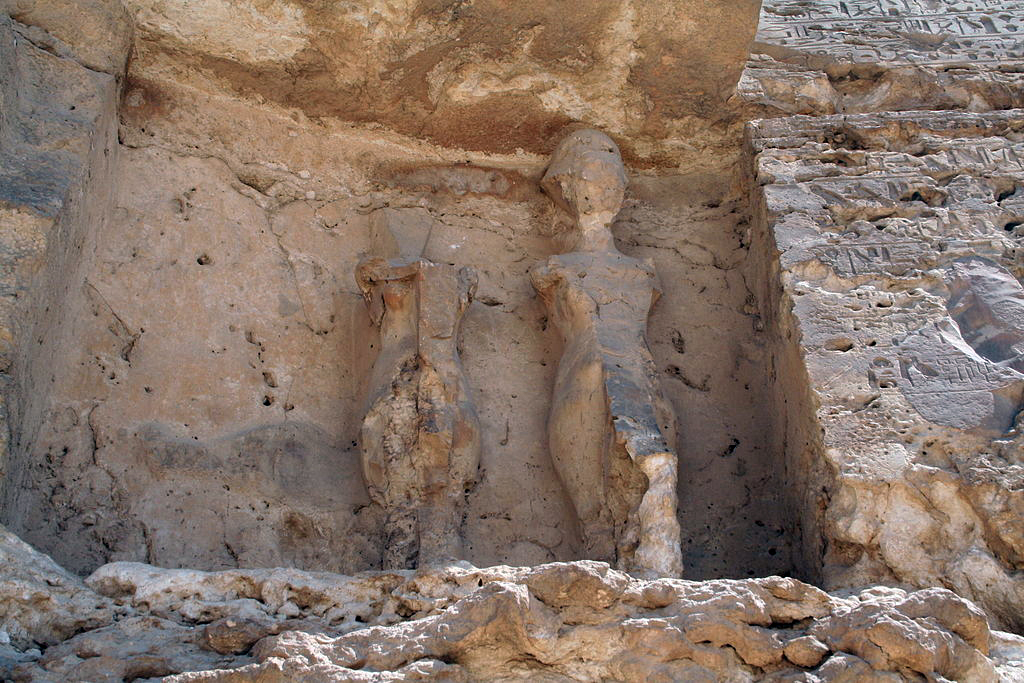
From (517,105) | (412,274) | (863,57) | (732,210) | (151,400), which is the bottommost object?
(151,400)

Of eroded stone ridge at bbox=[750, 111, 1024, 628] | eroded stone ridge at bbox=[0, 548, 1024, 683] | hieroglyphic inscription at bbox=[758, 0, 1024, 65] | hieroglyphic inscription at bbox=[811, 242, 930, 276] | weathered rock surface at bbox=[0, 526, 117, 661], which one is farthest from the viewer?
hieroglyphic inscription at bbox=[758, 0, 1024, 65]

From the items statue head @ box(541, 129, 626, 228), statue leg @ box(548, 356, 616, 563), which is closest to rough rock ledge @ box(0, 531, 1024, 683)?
statue leg @ box(548, 356, 616, 563)

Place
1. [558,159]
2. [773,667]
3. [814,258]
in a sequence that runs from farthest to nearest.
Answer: [558,159]
[814,258]
[773,667]

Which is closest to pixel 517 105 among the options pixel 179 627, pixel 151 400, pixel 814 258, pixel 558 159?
pixel 558 159

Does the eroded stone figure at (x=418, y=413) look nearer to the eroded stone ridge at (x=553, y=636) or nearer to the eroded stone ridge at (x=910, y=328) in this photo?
the eroded stone ridge at (x=553, y=636)

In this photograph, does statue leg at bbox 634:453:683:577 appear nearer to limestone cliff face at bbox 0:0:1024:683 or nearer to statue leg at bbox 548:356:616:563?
statue leg at bbox 548:356:616:563

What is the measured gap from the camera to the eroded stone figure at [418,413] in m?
4.44

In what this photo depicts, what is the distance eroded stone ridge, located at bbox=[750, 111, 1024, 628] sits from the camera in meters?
4.13

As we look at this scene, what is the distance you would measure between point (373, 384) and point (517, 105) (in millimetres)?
1667

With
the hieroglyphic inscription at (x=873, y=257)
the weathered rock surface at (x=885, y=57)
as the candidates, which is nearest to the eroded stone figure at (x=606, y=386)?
the hieroglyphic inscription at (x=873, y=257)

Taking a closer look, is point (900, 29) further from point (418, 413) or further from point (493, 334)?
point (418, 413)

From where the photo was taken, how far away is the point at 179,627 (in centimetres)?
361

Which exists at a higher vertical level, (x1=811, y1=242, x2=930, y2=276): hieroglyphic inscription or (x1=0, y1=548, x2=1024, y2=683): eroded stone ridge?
(x1=811, y1=242, x2=930, y2=276): hieroglyphic inscription

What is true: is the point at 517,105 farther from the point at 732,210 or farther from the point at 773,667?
the point at 773,667
